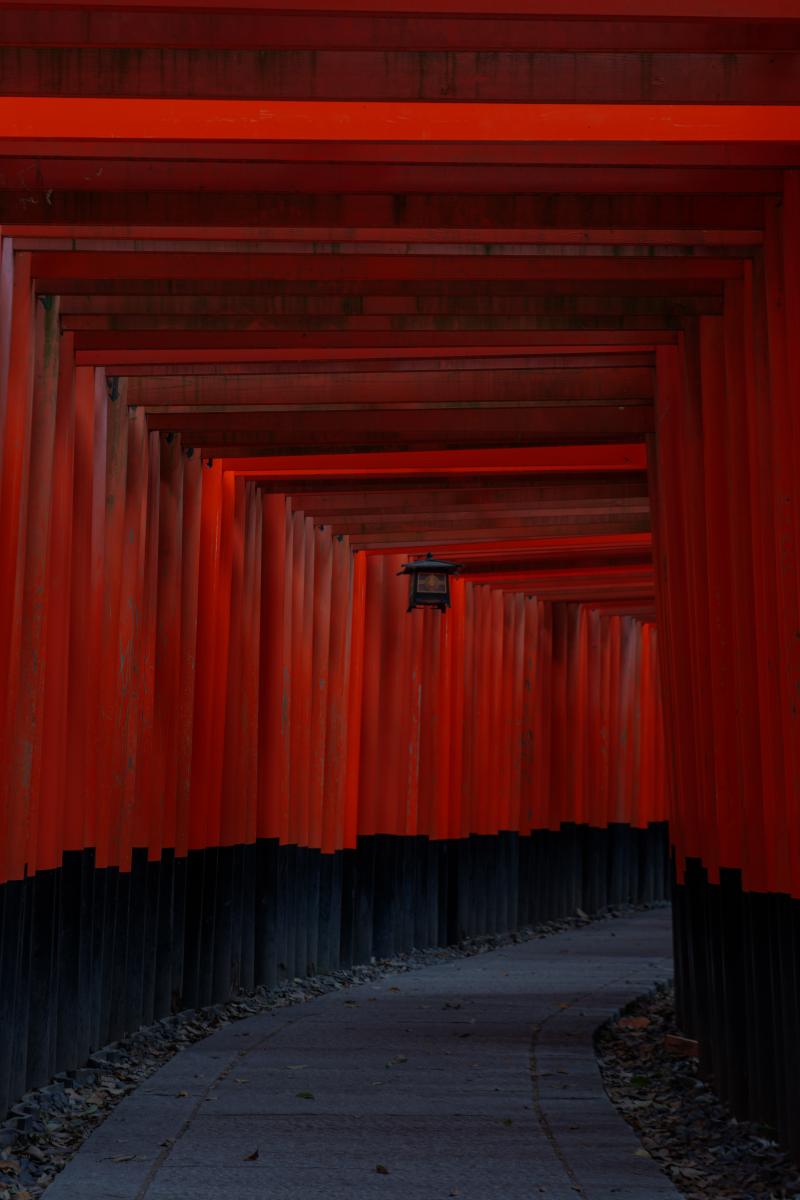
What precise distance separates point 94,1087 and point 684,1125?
314cm

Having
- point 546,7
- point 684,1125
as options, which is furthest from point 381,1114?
point 546,7

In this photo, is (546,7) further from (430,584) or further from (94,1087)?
(430,584)

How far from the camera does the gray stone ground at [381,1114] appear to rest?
7723mm

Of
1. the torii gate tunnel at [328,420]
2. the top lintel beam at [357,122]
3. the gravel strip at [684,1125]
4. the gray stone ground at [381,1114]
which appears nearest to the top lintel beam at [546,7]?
the torii gate tunnel at [328,420]

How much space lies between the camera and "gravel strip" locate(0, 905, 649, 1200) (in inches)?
Result: 320

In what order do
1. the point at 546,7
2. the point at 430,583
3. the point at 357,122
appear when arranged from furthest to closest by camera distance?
the point at 430,583 → the point at 357,122 → the point at 546,7

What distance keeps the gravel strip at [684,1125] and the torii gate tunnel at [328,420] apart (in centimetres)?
20

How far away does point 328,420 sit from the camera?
13148 mm

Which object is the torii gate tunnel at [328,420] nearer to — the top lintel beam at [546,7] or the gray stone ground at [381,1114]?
the top lintel beam at [546,7]

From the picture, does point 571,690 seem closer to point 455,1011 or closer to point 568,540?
point 568,540

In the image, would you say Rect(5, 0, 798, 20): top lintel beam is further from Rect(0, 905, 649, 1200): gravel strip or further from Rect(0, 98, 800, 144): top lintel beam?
Rect(0, 905, 649, 1200): gravel strip

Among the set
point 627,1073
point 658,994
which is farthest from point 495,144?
point 658,994

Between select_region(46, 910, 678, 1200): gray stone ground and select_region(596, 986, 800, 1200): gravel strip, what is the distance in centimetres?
19

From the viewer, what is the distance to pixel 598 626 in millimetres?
26531
